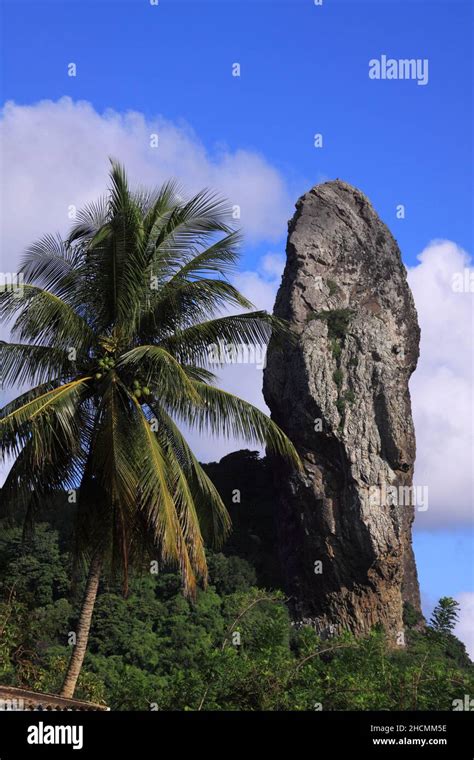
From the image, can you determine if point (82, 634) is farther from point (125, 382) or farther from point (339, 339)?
point (339, 339)

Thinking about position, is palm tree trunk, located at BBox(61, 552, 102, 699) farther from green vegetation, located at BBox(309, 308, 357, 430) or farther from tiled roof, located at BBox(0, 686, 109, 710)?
green vegetation, located at BBox(309, 308, 357, 430)

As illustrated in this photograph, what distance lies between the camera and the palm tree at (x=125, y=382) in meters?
16.8

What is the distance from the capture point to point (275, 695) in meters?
20.9

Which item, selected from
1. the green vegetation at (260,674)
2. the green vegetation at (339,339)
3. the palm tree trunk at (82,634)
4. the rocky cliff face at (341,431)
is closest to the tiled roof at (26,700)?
the palm tree trunk at (82,634)

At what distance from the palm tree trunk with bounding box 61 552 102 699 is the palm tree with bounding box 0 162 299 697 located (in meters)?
0.02

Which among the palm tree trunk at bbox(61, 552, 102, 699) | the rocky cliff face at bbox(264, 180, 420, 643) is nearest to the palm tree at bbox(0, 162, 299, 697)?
the palm tree trunk at bbox(61, 552, 102, 699)

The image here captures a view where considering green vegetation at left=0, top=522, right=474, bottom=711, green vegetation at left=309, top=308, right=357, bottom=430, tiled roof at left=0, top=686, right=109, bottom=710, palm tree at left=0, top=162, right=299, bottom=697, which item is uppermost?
green vegetation at left=309, top=308, right=357, bottom=430

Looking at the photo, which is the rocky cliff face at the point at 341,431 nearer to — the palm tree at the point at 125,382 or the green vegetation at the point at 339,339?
the green vegetation at the point at 339,339

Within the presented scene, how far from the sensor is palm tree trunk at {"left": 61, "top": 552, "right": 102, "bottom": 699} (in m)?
17.1

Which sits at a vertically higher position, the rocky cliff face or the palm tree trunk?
the rocky cliff face

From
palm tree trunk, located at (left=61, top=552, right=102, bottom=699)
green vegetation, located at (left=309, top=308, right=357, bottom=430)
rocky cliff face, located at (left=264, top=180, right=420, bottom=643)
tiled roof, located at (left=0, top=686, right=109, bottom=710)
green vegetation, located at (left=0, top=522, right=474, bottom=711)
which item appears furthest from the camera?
green vegetation, located at (left=309, top=308, right=357, bottom=430)

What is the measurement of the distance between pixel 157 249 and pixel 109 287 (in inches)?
44.4
